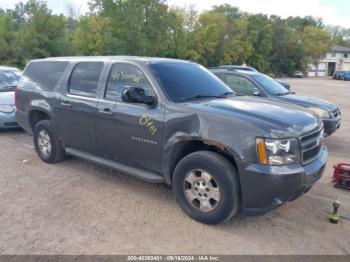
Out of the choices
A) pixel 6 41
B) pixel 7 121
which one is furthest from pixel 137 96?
pixel 6 41

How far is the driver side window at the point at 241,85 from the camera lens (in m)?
8.04

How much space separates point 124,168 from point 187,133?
3.95 ft

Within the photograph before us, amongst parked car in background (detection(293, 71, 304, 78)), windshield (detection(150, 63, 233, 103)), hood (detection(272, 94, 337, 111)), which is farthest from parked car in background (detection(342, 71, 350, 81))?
windshield (detection(150, 63, 233, 103))

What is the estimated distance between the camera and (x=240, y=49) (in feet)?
191

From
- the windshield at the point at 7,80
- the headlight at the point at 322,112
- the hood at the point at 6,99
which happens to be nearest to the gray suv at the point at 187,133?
the hood at the point at 6,99

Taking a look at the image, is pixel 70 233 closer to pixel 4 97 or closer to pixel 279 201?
pixel 279 201

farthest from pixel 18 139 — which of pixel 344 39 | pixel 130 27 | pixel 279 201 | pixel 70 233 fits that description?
pixel 344 39

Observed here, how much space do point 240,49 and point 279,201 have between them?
57.8 metres

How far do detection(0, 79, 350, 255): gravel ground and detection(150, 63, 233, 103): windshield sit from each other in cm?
146

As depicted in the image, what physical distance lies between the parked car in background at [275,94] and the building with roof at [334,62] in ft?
269

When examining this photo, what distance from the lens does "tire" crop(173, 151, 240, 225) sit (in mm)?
3566

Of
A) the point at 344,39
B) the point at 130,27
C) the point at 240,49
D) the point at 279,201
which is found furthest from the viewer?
the point at 344,39

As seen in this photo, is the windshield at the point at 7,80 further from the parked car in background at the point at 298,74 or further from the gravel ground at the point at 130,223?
the parked car in background at the point at 298,74

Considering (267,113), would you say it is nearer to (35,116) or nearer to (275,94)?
(35,116)
